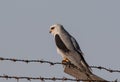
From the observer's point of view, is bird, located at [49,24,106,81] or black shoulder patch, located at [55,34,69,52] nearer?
bird, located at [49,24,106,81]

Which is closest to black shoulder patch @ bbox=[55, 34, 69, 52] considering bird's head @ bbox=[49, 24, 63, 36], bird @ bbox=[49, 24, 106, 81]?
bird @ bbox=[49, 24, 106, 81]

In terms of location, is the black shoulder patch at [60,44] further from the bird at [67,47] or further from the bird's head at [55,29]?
the bird's head at [55,29]

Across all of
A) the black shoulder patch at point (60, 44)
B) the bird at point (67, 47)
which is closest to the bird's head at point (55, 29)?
the bird at point (67, 47)

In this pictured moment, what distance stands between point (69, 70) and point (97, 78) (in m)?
0.39

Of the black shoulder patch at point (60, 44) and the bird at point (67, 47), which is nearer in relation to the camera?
the bird at point (67, 47)

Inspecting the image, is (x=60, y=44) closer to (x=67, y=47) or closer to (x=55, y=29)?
(x=67, y=47)

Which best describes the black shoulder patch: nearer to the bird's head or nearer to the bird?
the bird

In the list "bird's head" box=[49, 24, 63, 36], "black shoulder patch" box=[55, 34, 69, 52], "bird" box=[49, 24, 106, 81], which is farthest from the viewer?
"bird's head" box=[49, 24, 63, 36]

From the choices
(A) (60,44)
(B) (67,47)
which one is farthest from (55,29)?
(B) (67,47)

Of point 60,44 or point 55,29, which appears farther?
point 55,29

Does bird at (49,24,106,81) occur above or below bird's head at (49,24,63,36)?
below

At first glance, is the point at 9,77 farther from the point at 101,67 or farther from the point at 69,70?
the point at 101,67

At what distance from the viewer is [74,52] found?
30.3 ft

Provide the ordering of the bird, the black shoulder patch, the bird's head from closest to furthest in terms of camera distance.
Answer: the bird
the black shoulder patch
the bird's head
